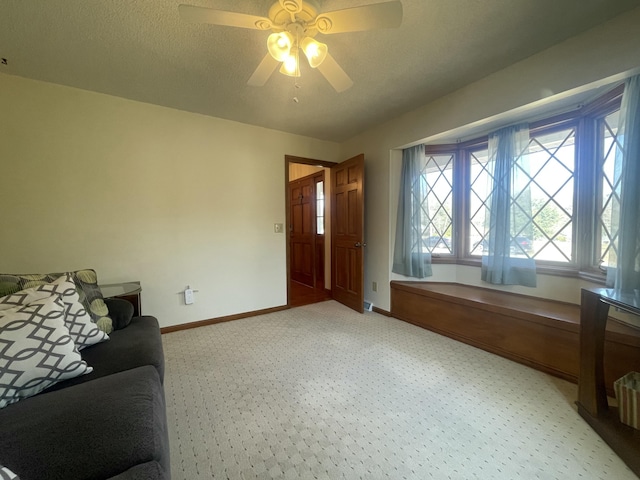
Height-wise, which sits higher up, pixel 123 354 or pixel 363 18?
pixel 363 18

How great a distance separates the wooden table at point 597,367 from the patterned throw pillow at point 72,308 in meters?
2.73

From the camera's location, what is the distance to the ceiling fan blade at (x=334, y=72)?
1526 mm

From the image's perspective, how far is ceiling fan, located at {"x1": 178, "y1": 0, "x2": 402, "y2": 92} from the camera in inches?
47.3

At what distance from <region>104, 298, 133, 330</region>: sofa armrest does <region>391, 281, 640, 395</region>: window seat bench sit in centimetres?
260

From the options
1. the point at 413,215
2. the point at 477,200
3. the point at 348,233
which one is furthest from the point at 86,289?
the point at 477,200

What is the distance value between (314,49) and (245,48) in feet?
2.27

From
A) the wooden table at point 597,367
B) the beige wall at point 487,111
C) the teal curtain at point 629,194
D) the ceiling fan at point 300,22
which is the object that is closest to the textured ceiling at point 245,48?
the beige wall at point 487,111

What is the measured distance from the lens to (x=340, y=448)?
1.29 metres

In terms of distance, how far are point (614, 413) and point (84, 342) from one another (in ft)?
9.51

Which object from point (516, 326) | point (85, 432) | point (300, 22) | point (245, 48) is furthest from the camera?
point (516, 326)

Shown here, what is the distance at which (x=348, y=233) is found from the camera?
11.6 ft

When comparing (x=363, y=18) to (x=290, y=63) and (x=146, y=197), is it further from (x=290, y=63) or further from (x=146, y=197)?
(x=146, y=197)

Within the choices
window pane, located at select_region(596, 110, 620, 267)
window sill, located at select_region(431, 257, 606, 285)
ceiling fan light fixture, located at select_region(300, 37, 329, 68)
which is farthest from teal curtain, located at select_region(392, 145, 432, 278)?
ceiling fan light fixture, located at select_region(300, 37, 329, 68)

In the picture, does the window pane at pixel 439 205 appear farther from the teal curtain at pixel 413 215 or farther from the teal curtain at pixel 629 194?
the teal curtain at pixel 629 194
